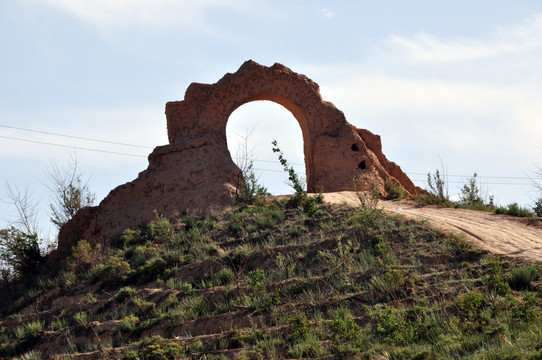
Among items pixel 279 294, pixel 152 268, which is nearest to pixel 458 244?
pixel 279 294

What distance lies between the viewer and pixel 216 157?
16.4 m

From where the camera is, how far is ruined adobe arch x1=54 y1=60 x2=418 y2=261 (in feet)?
52.1

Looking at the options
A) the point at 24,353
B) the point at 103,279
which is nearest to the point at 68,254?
the point at 103,279

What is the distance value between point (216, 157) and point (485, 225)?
7.14 meters

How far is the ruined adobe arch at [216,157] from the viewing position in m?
15.9

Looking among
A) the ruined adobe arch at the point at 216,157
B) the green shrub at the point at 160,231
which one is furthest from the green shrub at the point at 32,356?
the ruined adobe arch at the point at 216,157

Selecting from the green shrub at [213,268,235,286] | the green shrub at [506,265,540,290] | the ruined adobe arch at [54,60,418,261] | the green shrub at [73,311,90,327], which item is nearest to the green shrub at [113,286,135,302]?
the green shrub at [73,311,90,327]

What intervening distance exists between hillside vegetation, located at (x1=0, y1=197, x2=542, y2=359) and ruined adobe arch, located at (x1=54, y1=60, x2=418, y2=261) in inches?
30.1

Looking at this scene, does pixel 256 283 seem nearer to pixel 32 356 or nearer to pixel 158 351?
pixel 158 351

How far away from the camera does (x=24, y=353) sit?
35.7 feet

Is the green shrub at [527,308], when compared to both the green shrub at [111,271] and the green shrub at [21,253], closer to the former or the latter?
the green shrub at [111,271]

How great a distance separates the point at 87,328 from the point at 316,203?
19.8ft

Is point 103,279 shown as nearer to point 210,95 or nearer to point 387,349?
point 210,95

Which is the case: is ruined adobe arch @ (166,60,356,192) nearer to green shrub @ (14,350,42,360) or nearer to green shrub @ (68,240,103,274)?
green shrub @ (68,240,103,274)
